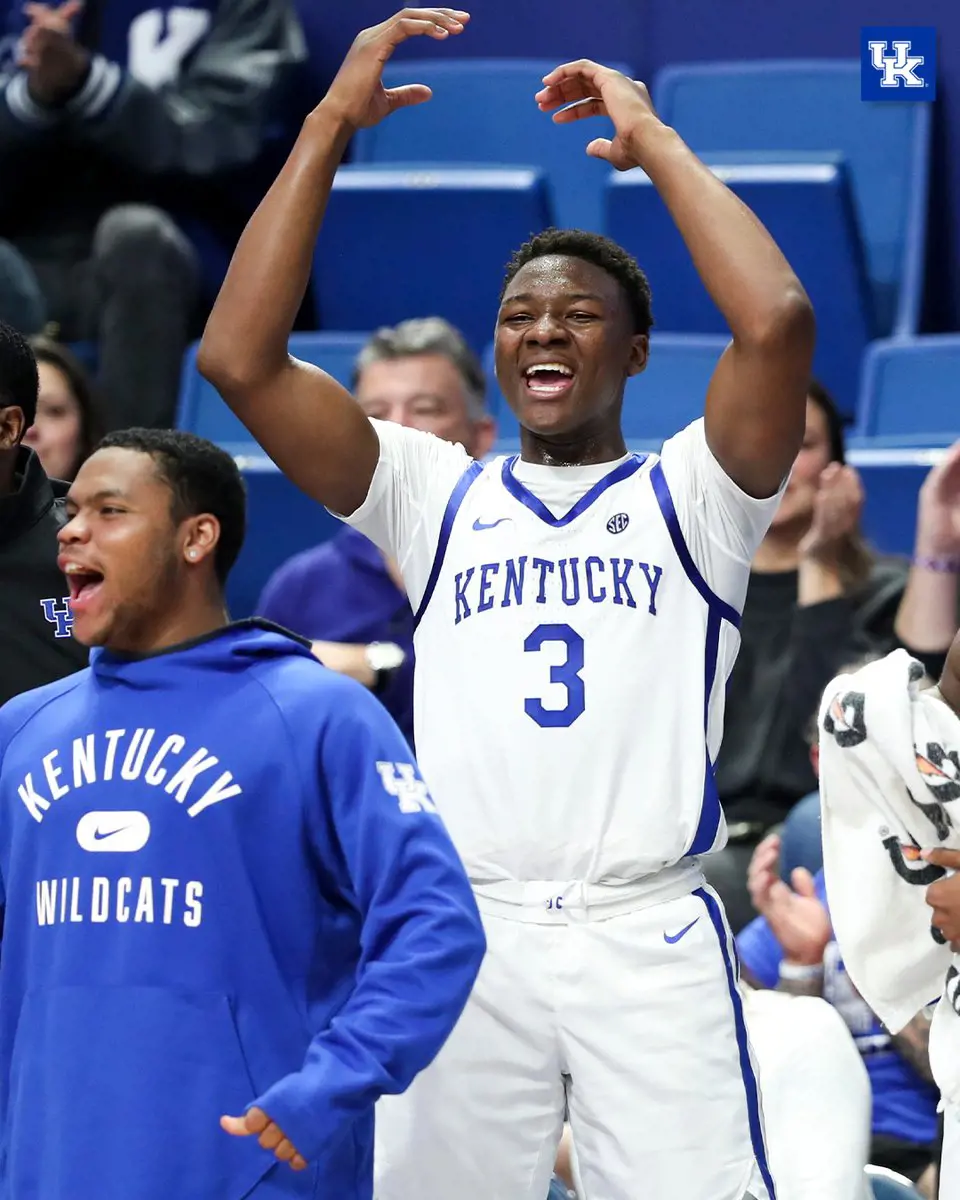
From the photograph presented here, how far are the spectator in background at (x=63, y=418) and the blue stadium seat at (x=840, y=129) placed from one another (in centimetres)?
276

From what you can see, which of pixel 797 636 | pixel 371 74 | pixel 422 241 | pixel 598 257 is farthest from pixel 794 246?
pixel 371 74

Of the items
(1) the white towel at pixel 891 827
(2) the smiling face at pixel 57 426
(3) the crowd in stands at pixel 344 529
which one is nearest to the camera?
Result: (1) the white towel at pixel 891 827

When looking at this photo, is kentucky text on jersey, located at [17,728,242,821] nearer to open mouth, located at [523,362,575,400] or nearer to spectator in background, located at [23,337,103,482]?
open mouth, located at [523,362,575,400]

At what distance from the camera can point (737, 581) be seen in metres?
3.07

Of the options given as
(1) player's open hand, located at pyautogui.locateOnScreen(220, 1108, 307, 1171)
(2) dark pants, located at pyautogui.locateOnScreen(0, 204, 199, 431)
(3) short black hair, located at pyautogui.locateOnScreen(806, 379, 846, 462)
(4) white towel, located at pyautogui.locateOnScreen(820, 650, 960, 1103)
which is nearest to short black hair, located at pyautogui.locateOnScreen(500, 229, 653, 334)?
(4) white towel, located at pyautogui.locateOnScreen(820, 650, 960, 1103)

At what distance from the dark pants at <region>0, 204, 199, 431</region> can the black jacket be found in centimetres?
295

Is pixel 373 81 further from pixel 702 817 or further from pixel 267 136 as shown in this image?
pixel 267 136

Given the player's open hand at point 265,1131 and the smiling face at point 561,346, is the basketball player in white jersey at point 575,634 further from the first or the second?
the player's open hand at point 265,1131

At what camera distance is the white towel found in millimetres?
2977

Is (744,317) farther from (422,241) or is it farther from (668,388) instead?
(422,241)

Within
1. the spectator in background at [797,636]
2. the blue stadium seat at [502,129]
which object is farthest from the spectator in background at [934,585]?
the blue stadium seat at [502,129]

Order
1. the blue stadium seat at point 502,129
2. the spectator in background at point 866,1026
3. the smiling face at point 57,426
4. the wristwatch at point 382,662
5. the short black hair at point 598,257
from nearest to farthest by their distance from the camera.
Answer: the short black hair at point 598,257
the spectator in background at point 866,1026
the wristwatch at point 382,662
the smiling face at point 57,426
the blue stadium seat at point 502,129

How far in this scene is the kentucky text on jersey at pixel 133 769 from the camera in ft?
8.15

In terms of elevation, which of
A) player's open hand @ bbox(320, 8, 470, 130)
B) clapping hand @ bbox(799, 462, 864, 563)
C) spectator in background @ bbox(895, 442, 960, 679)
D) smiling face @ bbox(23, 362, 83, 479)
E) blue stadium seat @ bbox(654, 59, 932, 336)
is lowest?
spectator in background @ bbox(895, 442, 960, 679)
